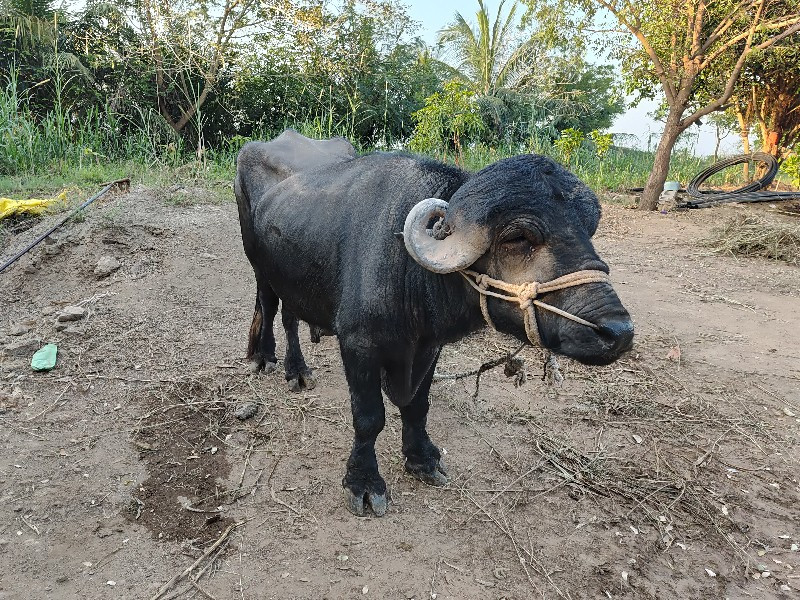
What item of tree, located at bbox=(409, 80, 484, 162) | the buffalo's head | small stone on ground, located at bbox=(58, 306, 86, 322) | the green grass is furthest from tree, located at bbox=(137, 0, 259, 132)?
the buffalo's head

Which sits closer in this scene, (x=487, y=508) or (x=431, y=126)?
(x=487, y=508)

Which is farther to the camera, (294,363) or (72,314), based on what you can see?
(72,314)

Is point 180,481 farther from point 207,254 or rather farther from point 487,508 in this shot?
point 207,254

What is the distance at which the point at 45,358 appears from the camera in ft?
13.2

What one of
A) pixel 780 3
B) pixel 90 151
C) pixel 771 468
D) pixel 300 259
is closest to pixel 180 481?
pixel 300 259

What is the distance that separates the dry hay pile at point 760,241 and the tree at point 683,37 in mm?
2433

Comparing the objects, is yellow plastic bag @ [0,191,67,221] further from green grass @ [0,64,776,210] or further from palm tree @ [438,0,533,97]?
palm tree @ [438,0,533,97]

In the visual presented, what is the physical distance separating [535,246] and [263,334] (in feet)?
8.36

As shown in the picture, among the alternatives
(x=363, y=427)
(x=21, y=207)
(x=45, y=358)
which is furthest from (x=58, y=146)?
(x=363, y=427)

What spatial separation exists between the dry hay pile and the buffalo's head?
22.6ft

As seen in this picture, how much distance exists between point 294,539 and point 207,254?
4223 millimetres

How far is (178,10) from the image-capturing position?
42.7ft

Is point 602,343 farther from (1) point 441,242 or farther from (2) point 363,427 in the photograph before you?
(2) point 363,427

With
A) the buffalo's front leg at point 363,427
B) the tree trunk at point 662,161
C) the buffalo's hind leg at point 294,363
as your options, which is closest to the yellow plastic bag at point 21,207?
the buffalo's hind leg at point 294,363
